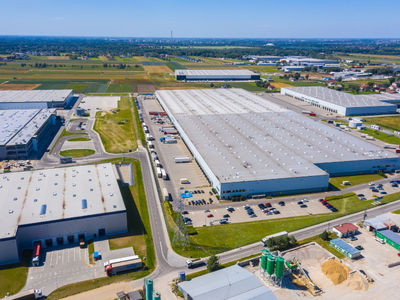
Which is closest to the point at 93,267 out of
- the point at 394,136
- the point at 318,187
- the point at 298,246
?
the point at 298,246

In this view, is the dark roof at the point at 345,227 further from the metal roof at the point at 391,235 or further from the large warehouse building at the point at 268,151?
the large warehouse building at the point at 268,151

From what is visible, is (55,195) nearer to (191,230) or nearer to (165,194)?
(165,194)

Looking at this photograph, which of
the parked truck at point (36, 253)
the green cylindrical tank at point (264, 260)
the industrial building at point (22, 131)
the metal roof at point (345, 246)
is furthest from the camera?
the industrial building at point (22, 131)

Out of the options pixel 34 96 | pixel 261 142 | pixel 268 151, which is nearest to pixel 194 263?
pixel 268 151

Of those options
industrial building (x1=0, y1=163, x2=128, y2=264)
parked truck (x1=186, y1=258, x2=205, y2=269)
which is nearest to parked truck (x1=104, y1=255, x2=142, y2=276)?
parked truck (x1=186, y1=258, x2=205, y2=269)

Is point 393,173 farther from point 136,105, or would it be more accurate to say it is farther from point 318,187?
point 136,105

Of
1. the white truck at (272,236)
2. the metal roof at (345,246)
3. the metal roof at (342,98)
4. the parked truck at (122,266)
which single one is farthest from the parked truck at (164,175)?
the metal roof at (342,98)

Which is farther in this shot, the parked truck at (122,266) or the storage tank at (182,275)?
the parked truck at (122,266)

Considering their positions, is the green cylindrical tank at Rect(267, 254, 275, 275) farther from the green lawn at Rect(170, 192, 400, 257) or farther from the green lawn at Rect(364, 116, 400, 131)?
the green lawn at Rect(364, 116, 400, 131)
